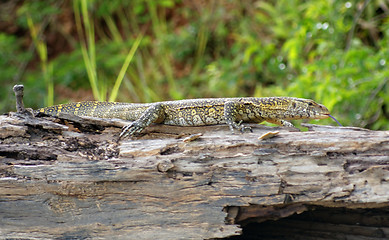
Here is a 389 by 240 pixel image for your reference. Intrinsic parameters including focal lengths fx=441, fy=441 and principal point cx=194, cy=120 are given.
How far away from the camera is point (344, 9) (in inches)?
300

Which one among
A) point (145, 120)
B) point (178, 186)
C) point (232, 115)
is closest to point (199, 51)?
point (232, 115)

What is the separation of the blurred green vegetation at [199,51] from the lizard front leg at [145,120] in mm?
2767

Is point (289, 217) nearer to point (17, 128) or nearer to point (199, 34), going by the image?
point (17, 128)

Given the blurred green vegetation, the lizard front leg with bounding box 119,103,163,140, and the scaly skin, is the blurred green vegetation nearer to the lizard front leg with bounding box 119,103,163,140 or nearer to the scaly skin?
the scaly skin

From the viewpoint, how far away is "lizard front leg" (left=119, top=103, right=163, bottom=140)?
4.36 m

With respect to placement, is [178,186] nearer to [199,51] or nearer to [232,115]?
[232,115]

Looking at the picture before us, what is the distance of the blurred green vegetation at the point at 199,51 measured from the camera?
737 centimetres

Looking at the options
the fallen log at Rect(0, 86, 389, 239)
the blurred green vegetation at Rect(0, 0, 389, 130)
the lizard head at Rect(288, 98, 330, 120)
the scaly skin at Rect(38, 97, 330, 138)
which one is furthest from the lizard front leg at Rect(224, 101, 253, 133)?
the blurred green vegetation at Rect(0, 0, 389, 130)

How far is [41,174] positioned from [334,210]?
2.58m

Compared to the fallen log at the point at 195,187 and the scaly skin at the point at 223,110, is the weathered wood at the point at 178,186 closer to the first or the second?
the fallen log at the point at 195,187

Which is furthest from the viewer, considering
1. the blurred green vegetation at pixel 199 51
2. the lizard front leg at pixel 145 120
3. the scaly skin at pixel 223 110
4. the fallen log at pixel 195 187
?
the blurred green vegetation at pixel 199 51

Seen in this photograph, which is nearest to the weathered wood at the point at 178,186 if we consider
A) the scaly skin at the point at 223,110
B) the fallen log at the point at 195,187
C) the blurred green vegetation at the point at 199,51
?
the fallen log at the point at 195,187

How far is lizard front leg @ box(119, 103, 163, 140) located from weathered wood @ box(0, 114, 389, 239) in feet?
1.70

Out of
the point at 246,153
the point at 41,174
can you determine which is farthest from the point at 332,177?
the point at 41,174
